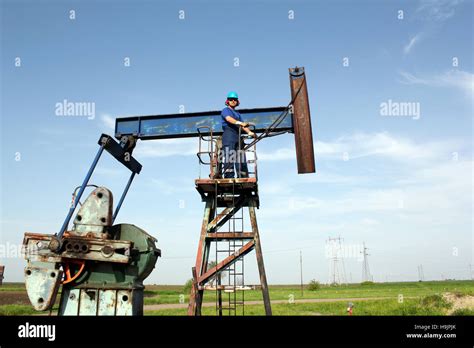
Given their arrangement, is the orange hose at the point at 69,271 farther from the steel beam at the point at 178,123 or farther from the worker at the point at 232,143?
the steel beam at the point at 178,123

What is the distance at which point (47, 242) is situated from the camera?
5.33 m

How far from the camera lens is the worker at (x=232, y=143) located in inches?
304

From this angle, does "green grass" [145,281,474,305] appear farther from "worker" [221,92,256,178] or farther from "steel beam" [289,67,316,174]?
"worker" [221,92,256,178]

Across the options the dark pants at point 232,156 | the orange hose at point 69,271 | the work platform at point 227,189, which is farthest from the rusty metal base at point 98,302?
the dark pants at point 232,156

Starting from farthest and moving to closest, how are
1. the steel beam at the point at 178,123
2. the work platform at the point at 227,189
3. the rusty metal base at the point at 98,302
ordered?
the steel beam at the point at 178,123 < the work platform at the point at 227,189 < the rusty metal base at the point at 98,302

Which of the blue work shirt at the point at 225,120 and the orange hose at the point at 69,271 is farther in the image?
the blue work shirt at the point at 225,120

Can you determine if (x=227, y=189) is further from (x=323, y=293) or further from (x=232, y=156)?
(x=323, y=293)

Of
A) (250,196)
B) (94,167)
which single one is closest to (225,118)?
(250,196)

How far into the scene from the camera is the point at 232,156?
7738mm

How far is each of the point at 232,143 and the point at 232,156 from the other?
0.89ft

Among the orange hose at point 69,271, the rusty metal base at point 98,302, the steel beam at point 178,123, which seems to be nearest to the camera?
the rusty metal base at point 98,302

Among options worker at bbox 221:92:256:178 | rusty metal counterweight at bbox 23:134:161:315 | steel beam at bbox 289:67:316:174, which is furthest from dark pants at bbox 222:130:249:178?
rusty metal counterweight at bbox 23:134:161:315

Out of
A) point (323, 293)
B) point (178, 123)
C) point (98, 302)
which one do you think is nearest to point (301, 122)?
point (178, 123)
